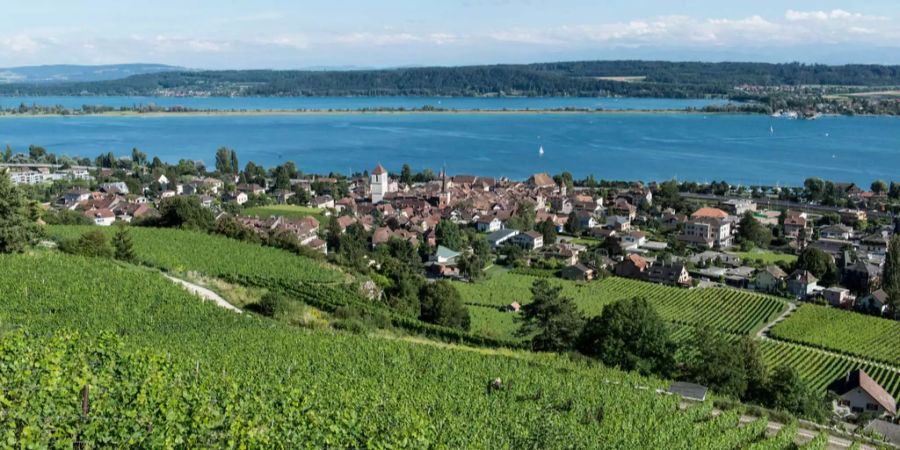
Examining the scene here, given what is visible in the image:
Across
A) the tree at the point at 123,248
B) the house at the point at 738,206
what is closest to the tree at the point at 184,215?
the tree at the point at 123,248

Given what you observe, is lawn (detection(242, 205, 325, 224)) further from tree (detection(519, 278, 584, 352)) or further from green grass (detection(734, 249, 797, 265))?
tree (detection(519, 278, 584, 352))

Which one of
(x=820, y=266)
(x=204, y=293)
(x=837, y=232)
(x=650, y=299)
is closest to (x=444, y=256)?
(x=650, y=299)

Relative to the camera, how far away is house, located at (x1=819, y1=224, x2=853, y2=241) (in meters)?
41.9

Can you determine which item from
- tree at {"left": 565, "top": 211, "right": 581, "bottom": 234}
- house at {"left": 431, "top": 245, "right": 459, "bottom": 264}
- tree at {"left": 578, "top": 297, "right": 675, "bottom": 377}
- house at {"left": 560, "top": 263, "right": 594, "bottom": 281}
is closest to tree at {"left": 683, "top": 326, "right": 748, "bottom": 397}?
tree at {"left": 578, "top": 297, "right": 675, "bottom": 377}

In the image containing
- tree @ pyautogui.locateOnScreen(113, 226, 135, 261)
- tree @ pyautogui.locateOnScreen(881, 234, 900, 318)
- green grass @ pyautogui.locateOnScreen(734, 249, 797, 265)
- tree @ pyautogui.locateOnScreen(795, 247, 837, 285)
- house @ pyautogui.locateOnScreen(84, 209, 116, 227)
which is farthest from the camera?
house @ pyautogui.locateOnScreen(84, 209, 116, 227)

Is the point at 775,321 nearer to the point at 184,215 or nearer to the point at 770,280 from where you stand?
the point at 770,280

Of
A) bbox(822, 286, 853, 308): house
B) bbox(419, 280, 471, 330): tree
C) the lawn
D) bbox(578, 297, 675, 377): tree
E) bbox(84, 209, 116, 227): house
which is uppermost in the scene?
bbox(578, 297, 675, 377): tree

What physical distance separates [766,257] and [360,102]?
148 metres

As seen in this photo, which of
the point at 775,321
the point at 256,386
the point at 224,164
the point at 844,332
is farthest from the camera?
the point at 224,164

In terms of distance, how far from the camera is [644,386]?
40.2ft

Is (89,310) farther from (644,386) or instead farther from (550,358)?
(644,386)

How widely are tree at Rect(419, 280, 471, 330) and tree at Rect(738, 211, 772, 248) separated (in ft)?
84.4

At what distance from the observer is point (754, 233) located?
41375 millimetres

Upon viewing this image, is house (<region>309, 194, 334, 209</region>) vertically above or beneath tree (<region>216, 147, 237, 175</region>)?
beneath
